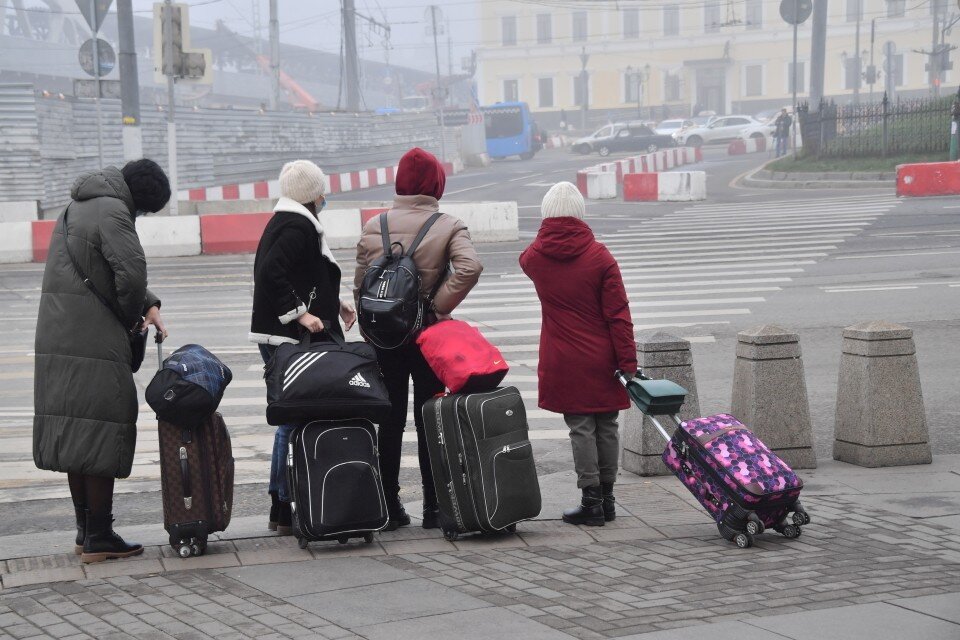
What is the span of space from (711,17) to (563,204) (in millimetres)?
92533

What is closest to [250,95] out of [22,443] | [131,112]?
[131,112]

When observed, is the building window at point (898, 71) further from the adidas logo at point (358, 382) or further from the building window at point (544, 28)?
the adidas logo at point (358, 382)

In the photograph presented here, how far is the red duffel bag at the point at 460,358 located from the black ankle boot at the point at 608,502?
2.71ft

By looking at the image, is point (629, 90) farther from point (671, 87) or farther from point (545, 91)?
point (545, 91)

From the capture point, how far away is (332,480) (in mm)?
5641

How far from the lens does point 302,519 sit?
5625 mm

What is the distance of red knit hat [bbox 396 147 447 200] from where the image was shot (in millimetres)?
6086

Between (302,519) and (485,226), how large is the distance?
17174mm

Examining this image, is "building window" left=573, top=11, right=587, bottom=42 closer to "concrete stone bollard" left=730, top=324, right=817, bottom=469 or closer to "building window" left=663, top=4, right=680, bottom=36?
"building window" left=663, top=4, right=680, bottom=36

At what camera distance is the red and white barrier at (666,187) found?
30484 millimetres

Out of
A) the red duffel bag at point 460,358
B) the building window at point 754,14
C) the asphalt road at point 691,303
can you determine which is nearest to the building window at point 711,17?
→ the building window at point 754,14

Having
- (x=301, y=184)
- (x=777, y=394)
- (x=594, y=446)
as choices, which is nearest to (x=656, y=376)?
(x=777, y=394)

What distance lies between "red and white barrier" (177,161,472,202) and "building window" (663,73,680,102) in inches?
1763

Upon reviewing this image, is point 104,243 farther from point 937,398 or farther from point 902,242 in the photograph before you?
point 902,242
